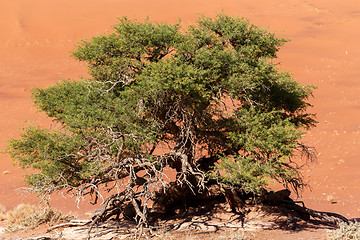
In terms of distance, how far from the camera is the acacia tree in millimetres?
11391

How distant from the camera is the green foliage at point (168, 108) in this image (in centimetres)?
1143

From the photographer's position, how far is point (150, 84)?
1128 cm

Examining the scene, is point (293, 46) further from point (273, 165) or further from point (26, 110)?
point (273, 165)

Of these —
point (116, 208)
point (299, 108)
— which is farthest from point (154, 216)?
point (299, 108)

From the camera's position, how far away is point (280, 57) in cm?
4628

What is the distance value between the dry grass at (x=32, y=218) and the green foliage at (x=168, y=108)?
3372 millimetres

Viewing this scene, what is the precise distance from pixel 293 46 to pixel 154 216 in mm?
41188

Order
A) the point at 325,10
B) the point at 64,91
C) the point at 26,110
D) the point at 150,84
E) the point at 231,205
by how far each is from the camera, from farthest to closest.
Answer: the point at 325,10
the point at 26,110
the point at 231,205
the point at 64,91
the point at 150,84

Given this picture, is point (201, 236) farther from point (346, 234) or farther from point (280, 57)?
point (280, 57)

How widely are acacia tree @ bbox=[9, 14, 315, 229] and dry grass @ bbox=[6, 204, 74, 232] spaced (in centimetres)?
334

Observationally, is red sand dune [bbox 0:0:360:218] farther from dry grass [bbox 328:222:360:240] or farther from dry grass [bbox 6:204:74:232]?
dry grass [bbox 328:222:360:240]

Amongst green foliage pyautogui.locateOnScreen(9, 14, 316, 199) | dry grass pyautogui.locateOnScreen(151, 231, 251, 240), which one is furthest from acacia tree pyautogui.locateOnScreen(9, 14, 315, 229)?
dry grass pyautogui.locateOnScreen(151, 231, 251, 240)

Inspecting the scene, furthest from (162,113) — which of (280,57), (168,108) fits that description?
(280,57)

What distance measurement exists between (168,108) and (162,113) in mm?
333
